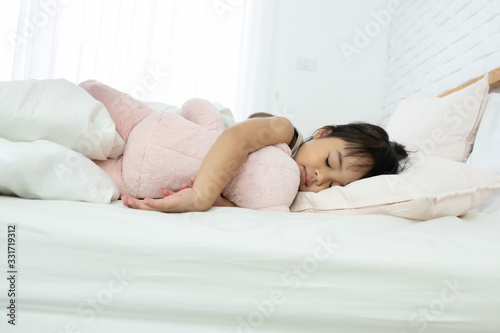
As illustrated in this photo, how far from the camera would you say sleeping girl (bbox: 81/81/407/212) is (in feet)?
3.10

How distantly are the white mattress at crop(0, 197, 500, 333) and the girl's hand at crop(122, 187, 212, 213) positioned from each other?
0.16 m

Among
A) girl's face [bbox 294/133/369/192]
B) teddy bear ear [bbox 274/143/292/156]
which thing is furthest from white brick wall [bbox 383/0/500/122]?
teddy bear ear [bbox 274/143/292/156]

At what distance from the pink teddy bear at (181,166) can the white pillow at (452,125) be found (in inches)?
25.8

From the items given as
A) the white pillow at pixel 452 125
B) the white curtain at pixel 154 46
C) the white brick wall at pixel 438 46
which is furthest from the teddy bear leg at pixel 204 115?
the white curtain at pixel 154 46

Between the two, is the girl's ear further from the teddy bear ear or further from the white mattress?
the white mattress

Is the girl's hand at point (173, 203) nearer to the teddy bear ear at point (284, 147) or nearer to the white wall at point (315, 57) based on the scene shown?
the teddy bear ear at point (284, 147)

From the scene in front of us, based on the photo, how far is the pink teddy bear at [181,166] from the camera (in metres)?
0.96

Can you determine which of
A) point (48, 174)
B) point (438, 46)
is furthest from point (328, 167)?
point (438, 46)

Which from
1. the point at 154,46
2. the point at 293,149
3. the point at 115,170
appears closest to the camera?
the point at 115,170

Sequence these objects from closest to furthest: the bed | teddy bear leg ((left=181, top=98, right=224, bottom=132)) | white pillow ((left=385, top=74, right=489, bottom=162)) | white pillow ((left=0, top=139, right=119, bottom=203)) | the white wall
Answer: the bed, white pillow ((left=0, top=139, right=119, bottom=203)), teddy bear leg ((left=181, top=98, right=224, bottom=132)), white pillow ((left=385, top=74, right=489, bottom=162)), the white wall

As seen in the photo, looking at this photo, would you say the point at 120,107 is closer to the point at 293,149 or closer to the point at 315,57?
the point at 293,149

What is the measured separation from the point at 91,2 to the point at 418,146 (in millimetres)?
2367

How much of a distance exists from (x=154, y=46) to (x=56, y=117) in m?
2.07

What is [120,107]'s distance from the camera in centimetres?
108
